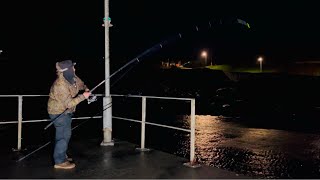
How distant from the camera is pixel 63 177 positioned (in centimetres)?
501

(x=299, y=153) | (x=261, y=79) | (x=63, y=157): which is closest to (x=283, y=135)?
(x=299, y=153)

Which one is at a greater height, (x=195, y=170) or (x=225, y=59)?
(x=225, y=59)

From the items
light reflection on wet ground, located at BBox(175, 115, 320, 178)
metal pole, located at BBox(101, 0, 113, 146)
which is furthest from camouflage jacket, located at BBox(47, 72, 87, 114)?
light reflection on wet ground, located at BBox(175, 115, 320, 178)

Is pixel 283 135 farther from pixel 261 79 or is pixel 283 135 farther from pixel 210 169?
pixel 261 79

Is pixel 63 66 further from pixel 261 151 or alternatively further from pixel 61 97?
pixel 261 151

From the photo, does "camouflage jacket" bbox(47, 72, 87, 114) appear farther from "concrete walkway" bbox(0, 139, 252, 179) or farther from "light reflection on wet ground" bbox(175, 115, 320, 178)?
"light reflection on wet ground" bbox(175, 115, 320, 178)

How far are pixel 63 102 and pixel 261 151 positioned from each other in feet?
17.4

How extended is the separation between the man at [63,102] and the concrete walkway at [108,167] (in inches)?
13.5

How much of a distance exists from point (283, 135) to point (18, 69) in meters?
37.0

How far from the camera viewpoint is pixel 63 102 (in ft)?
17.2

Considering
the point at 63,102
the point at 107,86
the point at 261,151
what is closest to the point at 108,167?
the point at 63,102

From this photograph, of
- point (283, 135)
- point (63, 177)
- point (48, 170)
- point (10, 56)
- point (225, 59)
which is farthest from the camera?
point (225, 59)

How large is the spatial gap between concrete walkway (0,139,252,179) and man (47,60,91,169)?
34 cm

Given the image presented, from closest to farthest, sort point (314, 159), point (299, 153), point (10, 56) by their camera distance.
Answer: point (314, 159)
point (299, 153)
point (10, 56)
